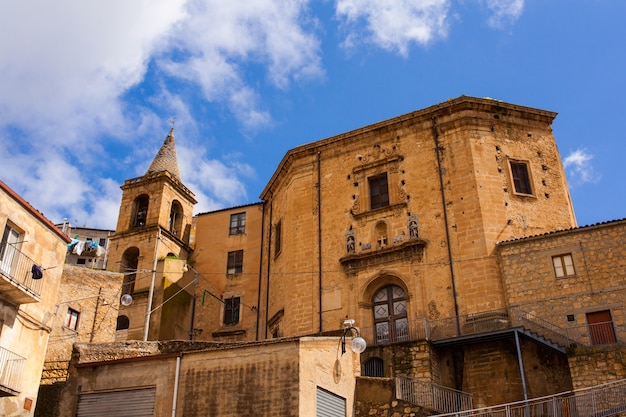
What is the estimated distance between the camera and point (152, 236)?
112ft

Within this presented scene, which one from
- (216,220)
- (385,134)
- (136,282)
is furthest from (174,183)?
(385,134)

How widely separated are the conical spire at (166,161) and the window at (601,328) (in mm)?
23378

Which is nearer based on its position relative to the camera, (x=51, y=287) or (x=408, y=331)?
(x=51, y=287)

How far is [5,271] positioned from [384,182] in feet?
53.3

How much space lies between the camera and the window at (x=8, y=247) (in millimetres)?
16453

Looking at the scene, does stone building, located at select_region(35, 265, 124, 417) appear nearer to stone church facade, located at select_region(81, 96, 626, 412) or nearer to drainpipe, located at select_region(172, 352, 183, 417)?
stone church facade, located at select_region(81, 96, 626, 412)

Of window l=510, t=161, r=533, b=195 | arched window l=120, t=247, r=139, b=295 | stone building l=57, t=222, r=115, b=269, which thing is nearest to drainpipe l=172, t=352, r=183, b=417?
window l=510, t=161, r=533, b=195

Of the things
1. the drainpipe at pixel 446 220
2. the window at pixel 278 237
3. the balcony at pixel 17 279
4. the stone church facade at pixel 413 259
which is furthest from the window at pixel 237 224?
the balcony at pixel 17 279

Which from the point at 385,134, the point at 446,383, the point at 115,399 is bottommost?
the point at 115,399

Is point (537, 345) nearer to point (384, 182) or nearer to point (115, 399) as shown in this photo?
point (384, 182)

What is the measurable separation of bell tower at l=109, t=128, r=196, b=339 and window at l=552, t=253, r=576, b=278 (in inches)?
655

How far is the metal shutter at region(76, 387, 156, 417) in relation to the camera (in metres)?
16.0

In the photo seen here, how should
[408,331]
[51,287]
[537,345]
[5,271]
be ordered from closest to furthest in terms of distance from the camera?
[5,271] → [51,287] → [537,345] → [408,331]

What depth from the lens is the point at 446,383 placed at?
22672 millimetres
